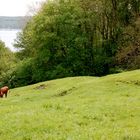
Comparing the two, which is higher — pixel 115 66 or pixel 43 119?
pixel 43 119

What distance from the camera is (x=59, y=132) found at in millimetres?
14883

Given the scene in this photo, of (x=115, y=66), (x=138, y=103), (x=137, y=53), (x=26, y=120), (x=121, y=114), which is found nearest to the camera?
(x=26, y=120)

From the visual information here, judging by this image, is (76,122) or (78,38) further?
(78,38)

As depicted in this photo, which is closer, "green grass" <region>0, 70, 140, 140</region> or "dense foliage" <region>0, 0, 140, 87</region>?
"green grass" <region>0, 70, 140, 140</region>

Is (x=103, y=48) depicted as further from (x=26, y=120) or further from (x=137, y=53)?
(x=26, y=120)

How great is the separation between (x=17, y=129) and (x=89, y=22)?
52.0 meters

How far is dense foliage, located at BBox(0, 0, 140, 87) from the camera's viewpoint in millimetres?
63594

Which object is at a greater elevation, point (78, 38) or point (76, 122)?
point (76, 122)

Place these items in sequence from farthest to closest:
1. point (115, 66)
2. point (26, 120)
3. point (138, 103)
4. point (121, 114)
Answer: point (115, 66) → point (138, 103) → point (121, 114) → point (26, 120)

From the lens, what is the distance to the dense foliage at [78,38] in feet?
209

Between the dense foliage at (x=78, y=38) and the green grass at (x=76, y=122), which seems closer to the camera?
the green grass at (x=76, y=122)

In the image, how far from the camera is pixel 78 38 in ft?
208

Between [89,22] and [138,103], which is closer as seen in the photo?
[138,103]

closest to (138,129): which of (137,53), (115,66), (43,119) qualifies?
(43,119)
